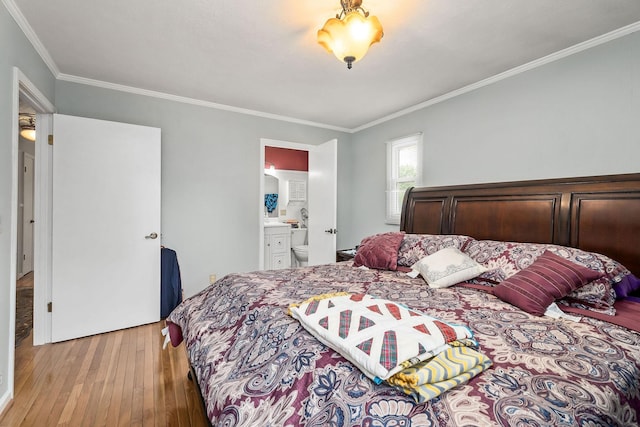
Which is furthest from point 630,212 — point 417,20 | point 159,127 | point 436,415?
point 159,127

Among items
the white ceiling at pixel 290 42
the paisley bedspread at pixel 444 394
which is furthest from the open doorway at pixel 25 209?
the paisley bedspread at pixel 444 394

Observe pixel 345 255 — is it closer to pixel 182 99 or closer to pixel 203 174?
pixel 203 174

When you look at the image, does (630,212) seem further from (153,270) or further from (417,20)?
(153,270)

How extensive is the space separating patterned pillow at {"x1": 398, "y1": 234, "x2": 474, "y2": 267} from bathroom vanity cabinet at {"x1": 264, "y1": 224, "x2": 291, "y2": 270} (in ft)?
7.70

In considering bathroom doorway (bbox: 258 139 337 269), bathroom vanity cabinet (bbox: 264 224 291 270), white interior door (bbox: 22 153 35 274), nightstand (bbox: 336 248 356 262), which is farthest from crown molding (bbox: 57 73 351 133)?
white interior door (bbox: 22 153 35 274)

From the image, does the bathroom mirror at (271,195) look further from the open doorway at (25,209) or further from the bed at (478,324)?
the open doorway at (25,209)

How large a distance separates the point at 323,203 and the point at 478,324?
2776 mm

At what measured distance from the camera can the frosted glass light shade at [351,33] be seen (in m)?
1.64

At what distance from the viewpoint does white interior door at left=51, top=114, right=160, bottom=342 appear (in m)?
2.66

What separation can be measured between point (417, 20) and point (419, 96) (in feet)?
4.61

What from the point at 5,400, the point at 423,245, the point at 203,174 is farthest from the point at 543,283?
the point at 203,174

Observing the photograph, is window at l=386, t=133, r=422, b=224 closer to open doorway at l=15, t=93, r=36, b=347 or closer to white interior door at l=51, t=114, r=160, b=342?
white interior door at l=51, t=114, r=160, b=342

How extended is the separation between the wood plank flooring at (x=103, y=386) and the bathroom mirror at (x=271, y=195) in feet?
9.71

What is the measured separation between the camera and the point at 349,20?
1.63 metres
